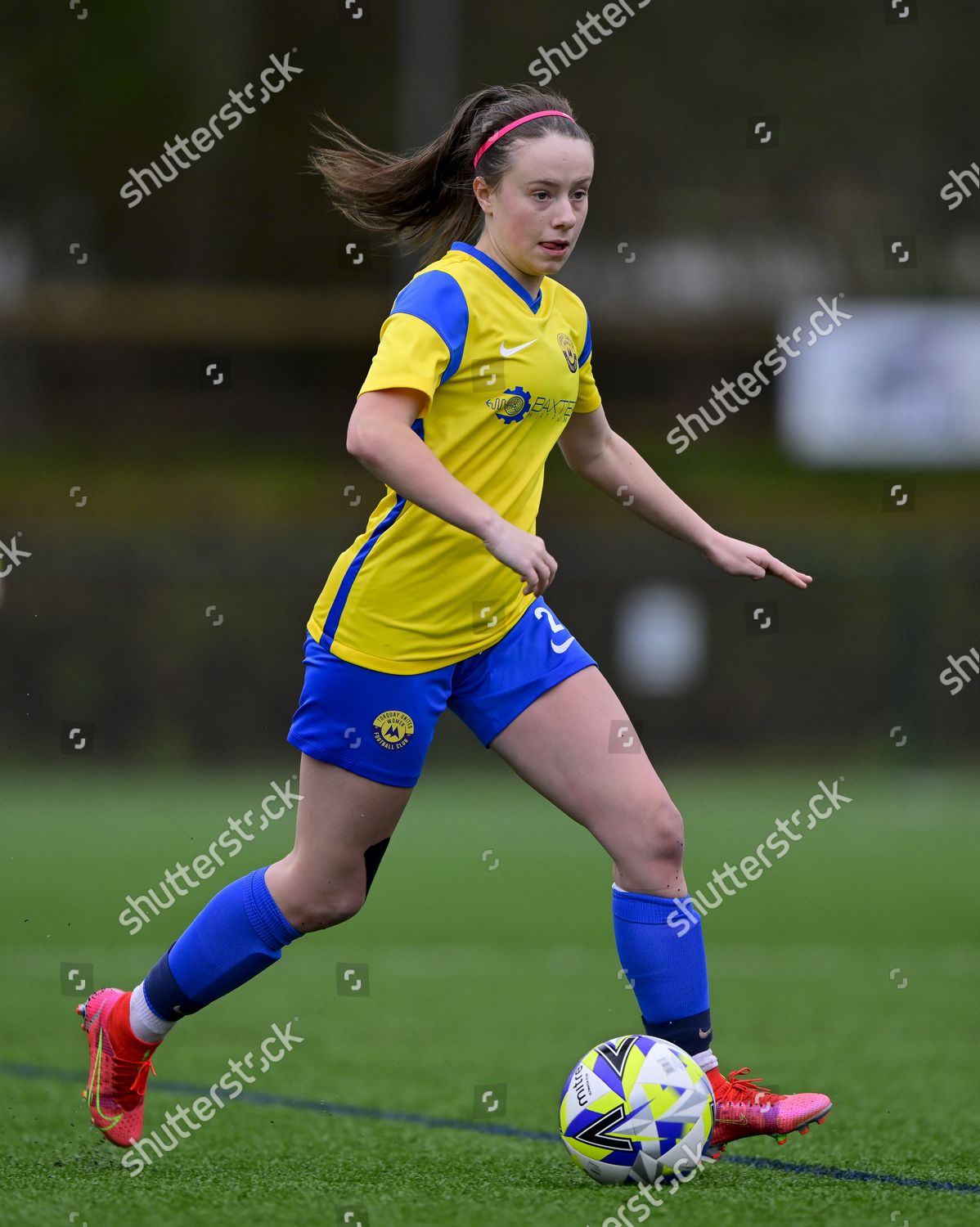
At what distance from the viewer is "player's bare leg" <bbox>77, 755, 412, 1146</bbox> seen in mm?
3721

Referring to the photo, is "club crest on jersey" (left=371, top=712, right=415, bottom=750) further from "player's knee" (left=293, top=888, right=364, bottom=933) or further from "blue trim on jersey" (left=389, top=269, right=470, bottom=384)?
"blue trim on jersey" (left=389, top=269, right=470, bottom=384)

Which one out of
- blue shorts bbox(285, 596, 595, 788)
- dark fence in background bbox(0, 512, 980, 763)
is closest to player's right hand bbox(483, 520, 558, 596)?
blue shorts bbox(285, 596, 595, 788)

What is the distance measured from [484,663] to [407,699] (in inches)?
7.6

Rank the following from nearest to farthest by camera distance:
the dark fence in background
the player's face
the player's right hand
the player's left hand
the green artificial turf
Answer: the player's right hand
the green artificial turf
the player's face
the player's left hand
the dark fence in background

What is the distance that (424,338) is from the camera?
3539 millimetres

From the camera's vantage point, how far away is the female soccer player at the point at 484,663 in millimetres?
3664

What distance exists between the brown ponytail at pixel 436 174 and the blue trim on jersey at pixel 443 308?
266 mm

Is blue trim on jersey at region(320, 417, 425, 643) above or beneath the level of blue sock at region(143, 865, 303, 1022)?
above

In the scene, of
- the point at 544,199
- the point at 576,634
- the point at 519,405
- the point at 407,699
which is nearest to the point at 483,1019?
the point at 407,699

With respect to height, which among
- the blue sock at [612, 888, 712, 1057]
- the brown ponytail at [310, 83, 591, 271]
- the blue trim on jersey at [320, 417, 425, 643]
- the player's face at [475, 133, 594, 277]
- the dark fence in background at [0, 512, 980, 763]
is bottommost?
the dark fence in background at [0, 512, 980, 763]

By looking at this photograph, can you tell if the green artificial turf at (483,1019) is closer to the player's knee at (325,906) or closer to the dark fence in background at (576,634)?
the player's knee at (325,906)

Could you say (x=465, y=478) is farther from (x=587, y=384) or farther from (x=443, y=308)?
(x=587, y=384)

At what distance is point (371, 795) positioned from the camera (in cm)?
371

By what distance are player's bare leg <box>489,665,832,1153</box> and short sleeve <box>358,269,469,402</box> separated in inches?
28.8
